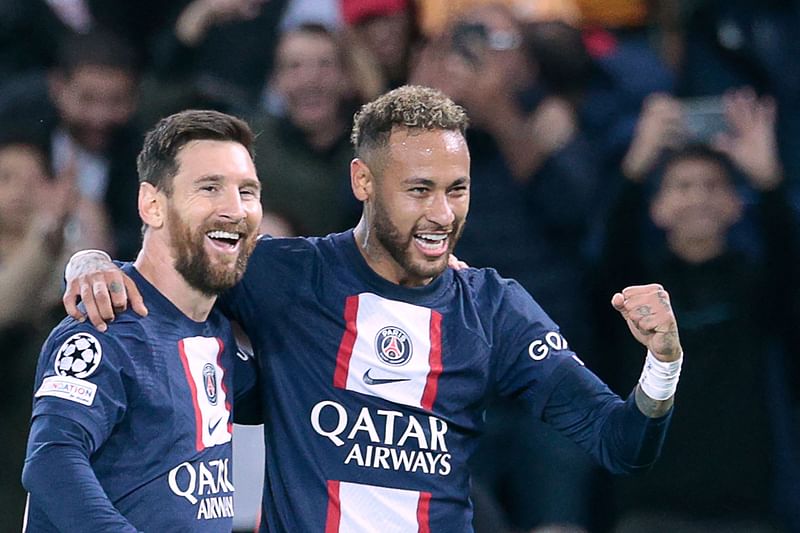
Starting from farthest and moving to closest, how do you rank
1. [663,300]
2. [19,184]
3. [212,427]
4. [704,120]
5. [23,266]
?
[704,120] → [19,184] → [23,266] → [212,427] → [663,300]

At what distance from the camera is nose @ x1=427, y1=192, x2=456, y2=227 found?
13.5 ft

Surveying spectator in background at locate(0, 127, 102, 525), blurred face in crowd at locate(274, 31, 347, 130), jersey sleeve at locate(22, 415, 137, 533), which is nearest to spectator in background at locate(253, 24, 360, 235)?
blurred face in crowd at locate(274, 31, 347, 130)

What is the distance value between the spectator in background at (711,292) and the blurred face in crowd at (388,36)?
1.21 meters

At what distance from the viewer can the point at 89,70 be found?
21.9ft

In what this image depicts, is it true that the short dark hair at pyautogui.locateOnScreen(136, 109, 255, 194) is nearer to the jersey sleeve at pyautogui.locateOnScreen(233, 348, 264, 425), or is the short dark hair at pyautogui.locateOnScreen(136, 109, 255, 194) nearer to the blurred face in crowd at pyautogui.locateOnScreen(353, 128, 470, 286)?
the blurred face in crowd at pyautogui.locateOnScreen(353, 128, 470, 286)

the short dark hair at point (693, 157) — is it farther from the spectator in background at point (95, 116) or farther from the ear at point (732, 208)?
the spectator in background at point (95, 116)

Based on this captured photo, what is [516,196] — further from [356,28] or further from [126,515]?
[126,515]

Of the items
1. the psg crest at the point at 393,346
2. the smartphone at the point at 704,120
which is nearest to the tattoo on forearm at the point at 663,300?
A: the psg crest at the point at 393,346

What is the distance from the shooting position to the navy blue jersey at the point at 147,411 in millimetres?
3605

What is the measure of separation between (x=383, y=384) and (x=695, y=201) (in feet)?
8.17

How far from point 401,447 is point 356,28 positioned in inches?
122

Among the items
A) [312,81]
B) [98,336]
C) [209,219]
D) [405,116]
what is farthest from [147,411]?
[312,81]

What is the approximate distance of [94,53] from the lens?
6660mm

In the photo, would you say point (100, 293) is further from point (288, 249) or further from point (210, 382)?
point (288, 249)
